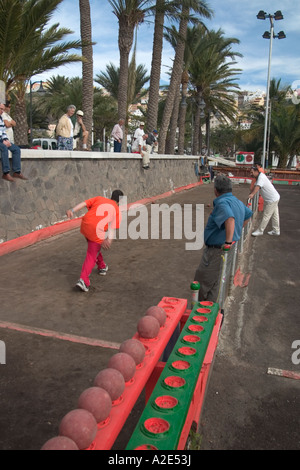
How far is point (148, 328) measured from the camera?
Result: 9.20 ft

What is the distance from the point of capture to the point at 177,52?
2250 cm

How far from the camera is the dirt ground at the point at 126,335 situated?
10.1 ft

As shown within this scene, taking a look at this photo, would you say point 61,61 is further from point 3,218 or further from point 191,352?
point 191,352

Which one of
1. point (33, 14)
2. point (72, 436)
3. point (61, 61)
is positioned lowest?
point (72, 436)

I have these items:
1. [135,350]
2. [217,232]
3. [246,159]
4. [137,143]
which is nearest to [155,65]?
[137,143]

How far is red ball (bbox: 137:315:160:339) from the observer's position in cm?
281

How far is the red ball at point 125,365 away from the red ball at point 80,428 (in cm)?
45

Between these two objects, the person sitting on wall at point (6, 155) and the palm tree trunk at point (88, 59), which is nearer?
the person sitting on wall at point (6, 155)

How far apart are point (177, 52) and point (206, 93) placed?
46.5ft

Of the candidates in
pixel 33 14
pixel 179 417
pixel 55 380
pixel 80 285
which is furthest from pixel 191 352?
pixel 33 14

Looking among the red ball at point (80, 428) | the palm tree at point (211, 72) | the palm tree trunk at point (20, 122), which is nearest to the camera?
the red ball at point (80, 428)

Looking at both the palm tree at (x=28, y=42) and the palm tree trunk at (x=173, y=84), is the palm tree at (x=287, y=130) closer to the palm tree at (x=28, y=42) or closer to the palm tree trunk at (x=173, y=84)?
the palm tree trunk at (x=173, y=84)

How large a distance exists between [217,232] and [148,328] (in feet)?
7.39

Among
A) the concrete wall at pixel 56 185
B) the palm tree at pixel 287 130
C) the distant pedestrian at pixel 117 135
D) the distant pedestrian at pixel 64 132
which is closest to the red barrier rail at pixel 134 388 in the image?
the concrete wall at pixel 56 185
